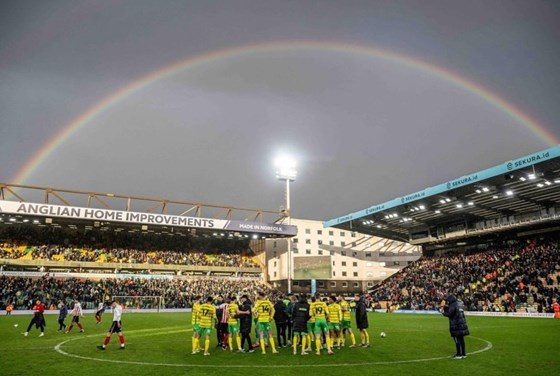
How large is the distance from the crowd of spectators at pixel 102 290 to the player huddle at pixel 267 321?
918 inches

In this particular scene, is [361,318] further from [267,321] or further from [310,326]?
[267,321]

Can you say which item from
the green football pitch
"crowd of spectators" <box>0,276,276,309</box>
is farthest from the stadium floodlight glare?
the green football pitch

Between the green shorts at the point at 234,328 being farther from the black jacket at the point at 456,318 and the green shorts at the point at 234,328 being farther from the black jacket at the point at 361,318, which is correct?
the black jacket at the point at 456,318

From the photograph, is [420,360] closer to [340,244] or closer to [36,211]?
[36,211]

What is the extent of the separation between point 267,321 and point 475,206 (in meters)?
41.0

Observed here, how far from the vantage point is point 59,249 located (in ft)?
184

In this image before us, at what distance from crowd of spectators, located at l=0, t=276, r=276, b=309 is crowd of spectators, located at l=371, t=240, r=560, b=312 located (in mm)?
20384

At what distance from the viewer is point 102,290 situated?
47031 millimetres

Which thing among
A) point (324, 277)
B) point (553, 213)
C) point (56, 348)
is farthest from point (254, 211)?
point (56, 348)

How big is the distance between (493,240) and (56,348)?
53.0 metres

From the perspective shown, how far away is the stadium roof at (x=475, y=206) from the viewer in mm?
35844

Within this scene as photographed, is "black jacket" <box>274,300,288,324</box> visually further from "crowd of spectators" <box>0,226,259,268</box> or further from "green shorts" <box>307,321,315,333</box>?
"crowd of spectators" <box>0,226,259,268</box>

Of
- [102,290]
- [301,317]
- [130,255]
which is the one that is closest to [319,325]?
[301,317]

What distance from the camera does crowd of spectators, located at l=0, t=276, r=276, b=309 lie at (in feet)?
137
